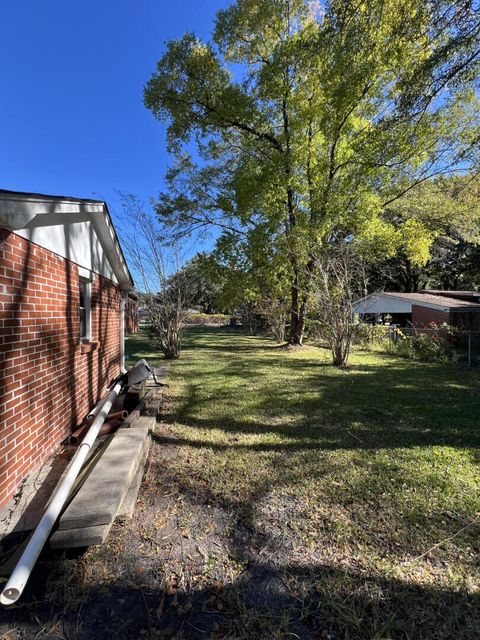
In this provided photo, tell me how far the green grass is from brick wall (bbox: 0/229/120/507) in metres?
1.50

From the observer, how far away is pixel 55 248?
4109 millimetres

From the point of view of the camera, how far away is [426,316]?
859 inches

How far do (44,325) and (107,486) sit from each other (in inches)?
81.8

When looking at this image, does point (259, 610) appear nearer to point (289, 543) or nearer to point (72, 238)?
point (289, 543)

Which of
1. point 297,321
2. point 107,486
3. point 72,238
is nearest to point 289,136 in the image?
point 297,321

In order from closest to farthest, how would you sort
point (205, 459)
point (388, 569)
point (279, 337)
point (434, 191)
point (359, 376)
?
point (388, 569) < point (205, 459) < point (359, 376) < point (434, 191) < point (279, 337)

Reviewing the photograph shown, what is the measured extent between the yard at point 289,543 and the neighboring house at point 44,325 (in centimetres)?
125

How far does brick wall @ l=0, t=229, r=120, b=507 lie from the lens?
2859 millimetres

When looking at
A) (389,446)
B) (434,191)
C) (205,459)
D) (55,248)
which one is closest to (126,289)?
(55,248)

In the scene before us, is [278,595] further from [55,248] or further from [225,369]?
[225,369]

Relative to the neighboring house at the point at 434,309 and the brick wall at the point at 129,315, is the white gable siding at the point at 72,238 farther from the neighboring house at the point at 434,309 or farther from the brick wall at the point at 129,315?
the brick wall at the point at 129,315

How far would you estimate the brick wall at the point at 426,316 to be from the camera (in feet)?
68.4

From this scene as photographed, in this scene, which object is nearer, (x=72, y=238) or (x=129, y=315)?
(x=72, y=238)

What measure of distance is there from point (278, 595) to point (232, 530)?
664 mm
